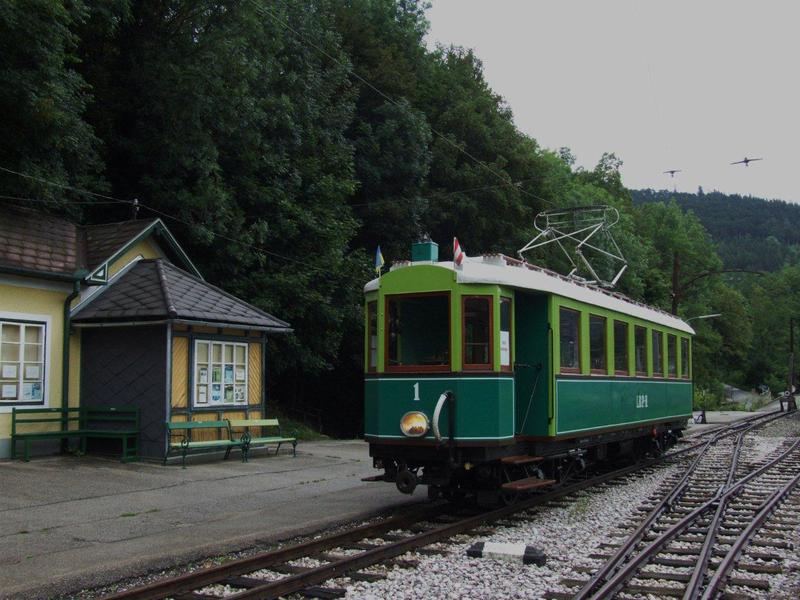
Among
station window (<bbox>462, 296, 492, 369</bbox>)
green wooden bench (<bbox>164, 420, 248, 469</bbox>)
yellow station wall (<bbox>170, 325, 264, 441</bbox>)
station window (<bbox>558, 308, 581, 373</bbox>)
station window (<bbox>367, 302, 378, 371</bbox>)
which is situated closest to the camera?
station window (<bbox>462, 296, 492, 369</bbox>)

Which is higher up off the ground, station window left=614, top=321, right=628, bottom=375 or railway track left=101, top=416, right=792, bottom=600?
station window left=614, top=321, right=628, bottom=375

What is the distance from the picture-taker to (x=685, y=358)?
727 inches

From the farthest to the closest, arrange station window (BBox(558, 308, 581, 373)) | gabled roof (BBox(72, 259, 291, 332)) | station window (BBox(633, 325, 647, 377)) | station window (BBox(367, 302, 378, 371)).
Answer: gabled roof (BBox(72, 259, 291, 332))
station window (BBox(633, 325, 647, 377))
station window (BBox(558, 308, 581, 373))
station window (BBox(367, 302, 378, 371))

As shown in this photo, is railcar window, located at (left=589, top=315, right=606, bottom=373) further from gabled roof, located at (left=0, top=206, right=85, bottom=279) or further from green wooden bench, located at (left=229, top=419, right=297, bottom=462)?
gabled roof, located at (left=0, top=206, right=85, bottom=279)

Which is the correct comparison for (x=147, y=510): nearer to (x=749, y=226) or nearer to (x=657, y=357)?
(x=657, y=357)

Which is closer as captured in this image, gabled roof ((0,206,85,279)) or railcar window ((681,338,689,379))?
gabled roof ((0,206,85,279))

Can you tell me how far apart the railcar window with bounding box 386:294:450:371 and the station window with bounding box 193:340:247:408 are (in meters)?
6.66

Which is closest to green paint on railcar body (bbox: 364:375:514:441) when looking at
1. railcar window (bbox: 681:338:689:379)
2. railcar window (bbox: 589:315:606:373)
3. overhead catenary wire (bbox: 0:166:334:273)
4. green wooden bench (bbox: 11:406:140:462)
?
railcar window (bbox: 589:315:606:373)

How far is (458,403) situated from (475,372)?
15.9 inches

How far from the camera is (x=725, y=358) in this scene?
86312mm

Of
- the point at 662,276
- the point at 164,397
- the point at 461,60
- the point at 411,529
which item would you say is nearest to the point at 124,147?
the point at 164,397

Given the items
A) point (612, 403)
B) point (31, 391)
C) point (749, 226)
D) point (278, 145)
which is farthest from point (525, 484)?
point (749, 226)

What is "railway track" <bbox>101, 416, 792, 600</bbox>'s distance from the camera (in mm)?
6680

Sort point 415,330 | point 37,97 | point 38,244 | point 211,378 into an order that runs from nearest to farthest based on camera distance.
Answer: point 415,330 < point 38,244 < point 211,378 < point 37,97
